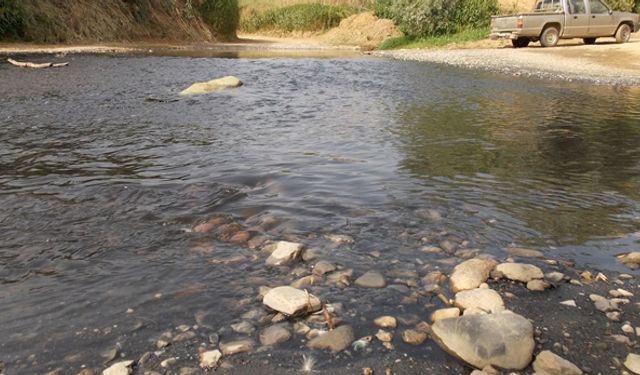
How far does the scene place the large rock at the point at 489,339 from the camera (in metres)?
2.39

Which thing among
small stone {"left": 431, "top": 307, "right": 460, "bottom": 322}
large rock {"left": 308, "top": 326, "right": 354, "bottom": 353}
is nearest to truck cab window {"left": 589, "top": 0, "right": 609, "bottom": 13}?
small stone {"left": 431, "top": 307, "right": 460, "bottom": 322}

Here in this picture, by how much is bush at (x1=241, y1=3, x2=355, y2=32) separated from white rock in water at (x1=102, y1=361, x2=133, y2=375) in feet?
159

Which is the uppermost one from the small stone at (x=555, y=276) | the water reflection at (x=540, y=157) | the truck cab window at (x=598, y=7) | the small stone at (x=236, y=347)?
the truck cab window at (x=598, y=7)

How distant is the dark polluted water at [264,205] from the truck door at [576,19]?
12438 mm

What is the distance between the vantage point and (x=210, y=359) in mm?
2408

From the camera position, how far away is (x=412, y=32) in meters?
30.1

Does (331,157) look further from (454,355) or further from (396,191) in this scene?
(454,355)

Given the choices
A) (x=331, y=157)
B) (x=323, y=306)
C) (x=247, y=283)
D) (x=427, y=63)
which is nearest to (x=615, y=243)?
(x=323, y=306)

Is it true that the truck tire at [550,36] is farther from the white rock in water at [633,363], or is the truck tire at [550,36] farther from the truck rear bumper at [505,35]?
the white rock in water at [633,363]

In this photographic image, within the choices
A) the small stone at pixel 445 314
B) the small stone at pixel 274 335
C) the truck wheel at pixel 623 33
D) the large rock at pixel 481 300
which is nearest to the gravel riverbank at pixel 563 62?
the truck wheel at pixel 623 33

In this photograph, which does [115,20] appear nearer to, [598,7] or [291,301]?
[598,7]

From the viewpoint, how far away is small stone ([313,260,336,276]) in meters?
3.29

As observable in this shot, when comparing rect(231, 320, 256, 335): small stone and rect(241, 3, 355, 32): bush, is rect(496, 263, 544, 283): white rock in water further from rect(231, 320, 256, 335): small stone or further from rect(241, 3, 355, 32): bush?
rect(241, 3, 355, 32): bush

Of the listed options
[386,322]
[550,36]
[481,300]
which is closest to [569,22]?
[550,36]
